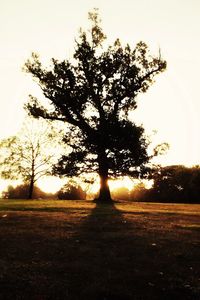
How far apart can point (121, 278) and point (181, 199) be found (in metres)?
54.4

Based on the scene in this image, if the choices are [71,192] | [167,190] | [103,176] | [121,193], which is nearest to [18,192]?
[71,192]

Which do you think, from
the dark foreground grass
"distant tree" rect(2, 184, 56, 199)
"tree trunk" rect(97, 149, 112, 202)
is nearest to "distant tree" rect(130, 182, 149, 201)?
"distant tree" rect(2, 184, 56, 199)

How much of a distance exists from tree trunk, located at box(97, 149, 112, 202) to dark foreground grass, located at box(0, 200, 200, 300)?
78.1ft

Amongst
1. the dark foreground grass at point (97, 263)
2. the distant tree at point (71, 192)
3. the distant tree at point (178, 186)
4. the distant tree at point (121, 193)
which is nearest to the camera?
the dark foreground grass at point (97, 263)

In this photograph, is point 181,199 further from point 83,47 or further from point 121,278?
point 121,278

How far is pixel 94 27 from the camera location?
4094cm

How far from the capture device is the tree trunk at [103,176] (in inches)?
1479

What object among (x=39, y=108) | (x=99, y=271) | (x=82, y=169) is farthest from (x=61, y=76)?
(x=99, y=271)

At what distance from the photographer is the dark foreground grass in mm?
6582

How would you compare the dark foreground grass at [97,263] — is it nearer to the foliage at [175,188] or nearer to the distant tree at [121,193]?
the foliage at [175,188]

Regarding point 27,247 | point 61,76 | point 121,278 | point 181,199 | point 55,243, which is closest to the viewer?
point 121,278

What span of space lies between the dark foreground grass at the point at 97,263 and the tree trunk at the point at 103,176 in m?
23.8

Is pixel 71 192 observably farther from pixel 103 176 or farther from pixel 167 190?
pixel 103 176

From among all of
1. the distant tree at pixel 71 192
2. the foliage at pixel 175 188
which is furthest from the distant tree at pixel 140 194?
the distant tree at pixel 71 192
